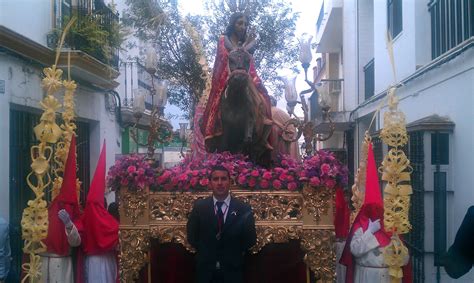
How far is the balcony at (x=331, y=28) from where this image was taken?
1745 centimetres

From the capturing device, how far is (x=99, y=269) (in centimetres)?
570

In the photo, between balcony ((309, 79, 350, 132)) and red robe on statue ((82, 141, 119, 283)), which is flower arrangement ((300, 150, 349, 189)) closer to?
red robe on statue ((82, 141, 119, 283))

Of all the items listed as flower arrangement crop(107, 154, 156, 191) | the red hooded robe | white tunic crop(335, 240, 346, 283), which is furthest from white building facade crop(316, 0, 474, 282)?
flower arrangement crop(107, 154, 156, 191)

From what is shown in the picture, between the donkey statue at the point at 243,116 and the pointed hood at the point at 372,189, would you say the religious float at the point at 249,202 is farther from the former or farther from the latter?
the donkey statue at the point at 243,116

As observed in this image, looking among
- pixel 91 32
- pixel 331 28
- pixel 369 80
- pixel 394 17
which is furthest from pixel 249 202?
pixel 331 28

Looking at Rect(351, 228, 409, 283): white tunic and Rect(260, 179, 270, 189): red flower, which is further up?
Rect(260, 179, 270, 189): red flower

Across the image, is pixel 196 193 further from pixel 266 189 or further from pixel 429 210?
pixel 429 210

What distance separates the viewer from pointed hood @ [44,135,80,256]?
5551mm

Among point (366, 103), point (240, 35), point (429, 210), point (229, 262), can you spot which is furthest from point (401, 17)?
point (229, 262)

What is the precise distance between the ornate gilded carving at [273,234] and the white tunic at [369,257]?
1.94 ft

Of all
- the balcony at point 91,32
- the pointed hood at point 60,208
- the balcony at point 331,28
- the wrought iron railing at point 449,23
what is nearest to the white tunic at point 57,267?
the pointed hood at point 60,208

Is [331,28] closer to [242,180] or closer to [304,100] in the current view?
[304,100]

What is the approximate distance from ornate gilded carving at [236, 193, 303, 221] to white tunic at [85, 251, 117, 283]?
1.51 metres

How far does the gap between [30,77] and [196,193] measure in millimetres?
4853
